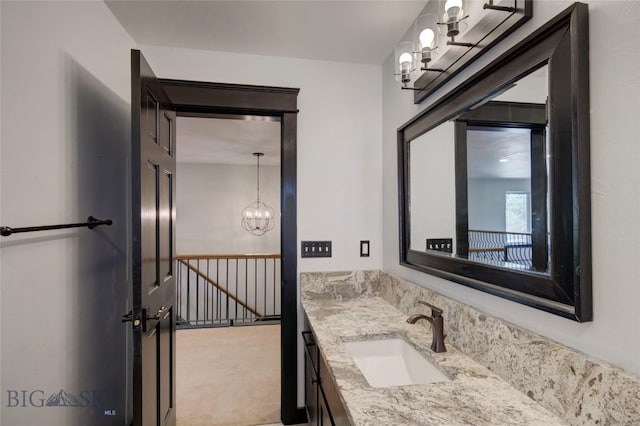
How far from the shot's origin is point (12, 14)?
3.54 ft

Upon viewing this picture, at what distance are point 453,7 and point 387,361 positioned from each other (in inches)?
59.2

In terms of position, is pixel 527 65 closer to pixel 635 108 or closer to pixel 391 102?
pixel 635 108

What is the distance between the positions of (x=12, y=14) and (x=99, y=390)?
161cm

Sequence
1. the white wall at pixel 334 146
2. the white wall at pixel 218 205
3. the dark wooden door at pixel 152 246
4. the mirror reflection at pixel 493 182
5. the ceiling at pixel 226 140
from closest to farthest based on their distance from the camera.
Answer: the mirror reflection at pixel 493 182, the dark wooden door at pixel 152 246, the white wall at pixel 334 146, the ceiling at pixel 226 140, the white wall at pixel 218 205

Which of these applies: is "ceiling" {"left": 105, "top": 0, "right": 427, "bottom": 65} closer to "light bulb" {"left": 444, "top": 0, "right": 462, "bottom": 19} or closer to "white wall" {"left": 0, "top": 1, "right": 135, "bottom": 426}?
"white wall" {"left": 0, "top": 1, "right": 135, "bottom": 426}

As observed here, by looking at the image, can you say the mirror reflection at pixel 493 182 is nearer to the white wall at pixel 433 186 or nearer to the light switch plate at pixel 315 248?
the white wall at pixel 433 186

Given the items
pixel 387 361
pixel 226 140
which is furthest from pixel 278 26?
pixel 226 140

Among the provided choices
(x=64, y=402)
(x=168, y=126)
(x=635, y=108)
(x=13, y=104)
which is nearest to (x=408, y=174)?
(x=635, y=108)

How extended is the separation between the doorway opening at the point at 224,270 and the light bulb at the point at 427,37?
107 cm

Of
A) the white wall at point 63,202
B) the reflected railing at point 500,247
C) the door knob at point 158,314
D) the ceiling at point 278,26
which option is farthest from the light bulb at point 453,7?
the door knob at point 158,314

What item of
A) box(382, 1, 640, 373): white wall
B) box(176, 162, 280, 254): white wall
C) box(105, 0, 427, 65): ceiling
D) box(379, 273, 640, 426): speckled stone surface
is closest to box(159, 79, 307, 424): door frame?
box(105, 0, 427, 65): ceiling

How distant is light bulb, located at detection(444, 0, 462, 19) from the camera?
1.24 m

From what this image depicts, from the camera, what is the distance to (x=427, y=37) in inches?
58.6

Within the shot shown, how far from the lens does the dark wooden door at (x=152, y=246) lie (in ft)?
4.54
